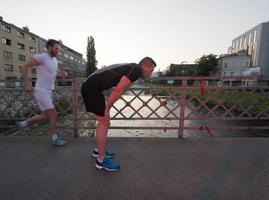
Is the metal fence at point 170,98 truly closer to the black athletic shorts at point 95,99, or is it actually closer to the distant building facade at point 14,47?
the black athletic shorts at point 95,99

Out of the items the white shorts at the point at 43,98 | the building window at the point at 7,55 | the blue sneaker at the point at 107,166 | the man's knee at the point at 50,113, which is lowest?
the blue sneaker at the point at 107,166

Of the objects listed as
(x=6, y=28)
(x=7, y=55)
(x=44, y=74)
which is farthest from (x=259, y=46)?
(x=7, y=55)

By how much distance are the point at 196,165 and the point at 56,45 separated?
2817 millimetres

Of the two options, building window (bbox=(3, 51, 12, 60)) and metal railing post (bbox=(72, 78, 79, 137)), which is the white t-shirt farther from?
building window (bbox=(3, 51, 12, 60))

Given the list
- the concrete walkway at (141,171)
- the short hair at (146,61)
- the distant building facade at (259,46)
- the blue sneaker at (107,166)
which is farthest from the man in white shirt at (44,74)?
the distant building facade at (259,46)

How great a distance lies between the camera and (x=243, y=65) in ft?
140

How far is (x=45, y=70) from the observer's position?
256cm

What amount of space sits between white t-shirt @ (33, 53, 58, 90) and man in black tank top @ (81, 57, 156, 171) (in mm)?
894

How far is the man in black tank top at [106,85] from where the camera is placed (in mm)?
1918

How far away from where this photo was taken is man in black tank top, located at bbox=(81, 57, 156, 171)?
192 centimetres

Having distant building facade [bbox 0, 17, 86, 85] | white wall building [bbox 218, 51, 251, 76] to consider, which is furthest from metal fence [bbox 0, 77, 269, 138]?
white wall building [bbox 218, 51, 251, 76]

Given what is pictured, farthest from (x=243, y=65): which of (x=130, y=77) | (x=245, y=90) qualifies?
(x=130, y=77)

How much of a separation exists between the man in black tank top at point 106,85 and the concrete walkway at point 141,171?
361mm

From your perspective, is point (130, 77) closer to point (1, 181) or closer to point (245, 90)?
point (1, 181)
